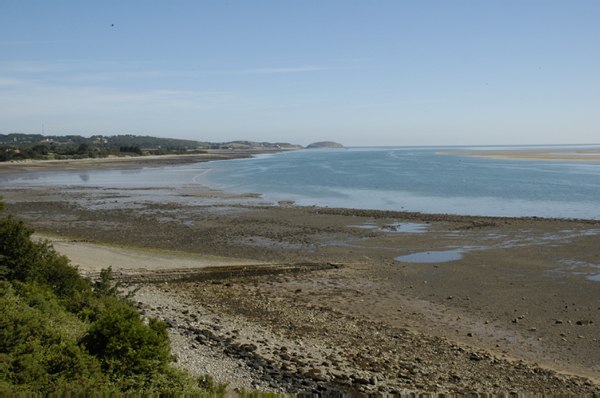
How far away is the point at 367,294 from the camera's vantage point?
14719mm

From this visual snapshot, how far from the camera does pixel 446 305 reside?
1372 centimetres

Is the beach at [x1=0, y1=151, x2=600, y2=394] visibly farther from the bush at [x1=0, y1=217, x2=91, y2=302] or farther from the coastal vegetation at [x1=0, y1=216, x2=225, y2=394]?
the bush at [x1=0, y1=217, x2=91, y2=302]

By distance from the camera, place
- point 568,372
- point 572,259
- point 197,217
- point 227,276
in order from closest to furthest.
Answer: point 568,372, point 227,276, point 572,259, point 197,217

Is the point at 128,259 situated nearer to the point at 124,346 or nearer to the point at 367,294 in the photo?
the point at 367,294

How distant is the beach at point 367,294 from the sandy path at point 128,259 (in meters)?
0.08

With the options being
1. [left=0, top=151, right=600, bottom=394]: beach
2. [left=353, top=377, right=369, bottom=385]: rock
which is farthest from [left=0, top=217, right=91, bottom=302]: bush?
[left=353, top=377, right=369, bottom=385]: rock

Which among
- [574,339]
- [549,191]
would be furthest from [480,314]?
[549,191]

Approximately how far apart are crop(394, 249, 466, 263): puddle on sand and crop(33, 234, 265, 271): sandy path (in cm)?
689

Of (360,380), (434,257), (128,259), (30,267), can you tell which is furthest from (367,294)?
(128,259)

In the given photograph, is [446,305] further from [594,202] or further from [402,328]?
[594,202]

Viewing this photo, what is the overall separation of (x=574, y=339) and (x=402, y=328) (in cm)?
431

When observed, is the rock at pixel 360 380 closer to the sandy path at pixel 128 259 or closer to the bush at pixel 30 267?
the bush at pixel 30 267

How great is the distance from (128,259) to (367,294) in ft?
35.0

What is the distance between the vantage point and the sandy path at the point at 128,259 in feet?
57.9
